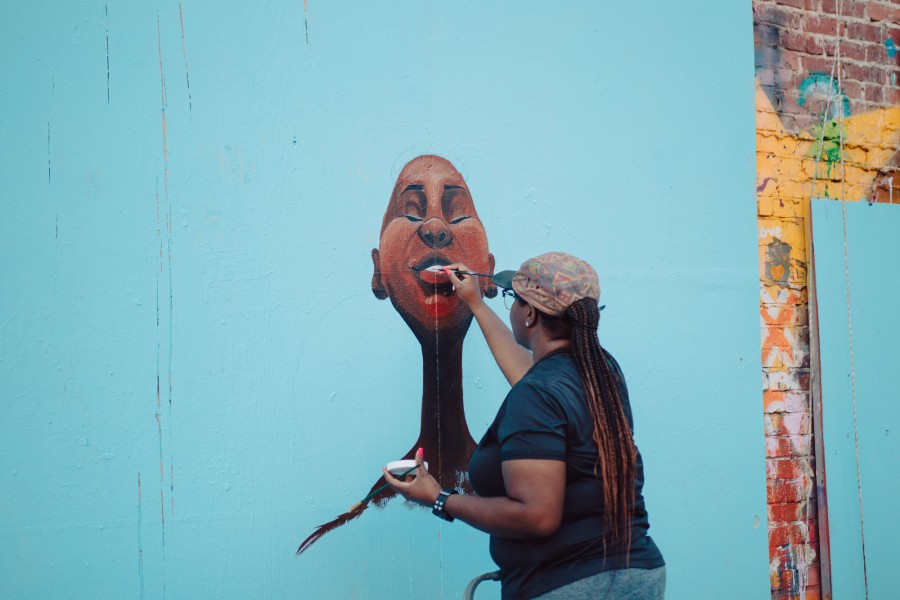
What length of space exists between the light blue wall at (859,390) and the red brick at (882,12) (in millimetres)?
948

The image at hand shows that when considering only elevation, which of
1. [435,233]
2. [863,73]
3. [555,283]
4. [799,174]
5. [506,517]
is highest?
[863,73]

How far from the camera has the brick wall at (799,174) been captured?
3.36 m

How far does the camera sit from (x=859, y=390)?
341 cm

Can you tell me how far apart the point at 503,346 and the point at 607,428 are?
717 mm

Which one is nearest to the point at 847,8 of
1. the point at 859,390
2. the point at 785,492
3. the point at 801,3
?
the point at 801,3

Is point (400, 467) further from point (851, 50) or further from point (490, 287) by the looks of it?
point (851, 50)

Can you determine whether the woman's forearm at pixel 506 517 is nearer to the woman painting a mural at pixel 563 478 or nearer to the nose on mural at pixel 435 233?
the woman painting a mural at pixel 563 478

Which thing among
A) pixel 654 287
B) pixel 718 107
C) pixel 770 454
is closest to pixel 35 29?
pixel 654 287

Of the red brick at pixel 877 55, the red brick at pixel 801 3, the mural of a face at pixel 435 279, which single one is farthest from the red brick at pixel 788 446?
the red brick at pixel 801 3

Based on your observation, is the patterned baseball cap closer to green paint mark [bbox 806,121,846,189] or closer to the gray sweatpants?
the gray sweatpants

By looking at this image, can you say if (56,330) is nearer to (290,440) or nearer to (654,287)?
(290,440)

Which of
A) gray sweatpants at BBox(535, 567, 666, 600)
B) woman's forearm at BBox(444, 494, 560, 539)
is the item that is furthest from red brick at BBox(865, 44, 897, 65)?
woman's forearm at BBox(444, 494, 560, 539)

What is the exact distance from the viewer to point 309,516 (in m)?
2.56

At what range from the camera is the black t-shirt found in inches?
70.8
